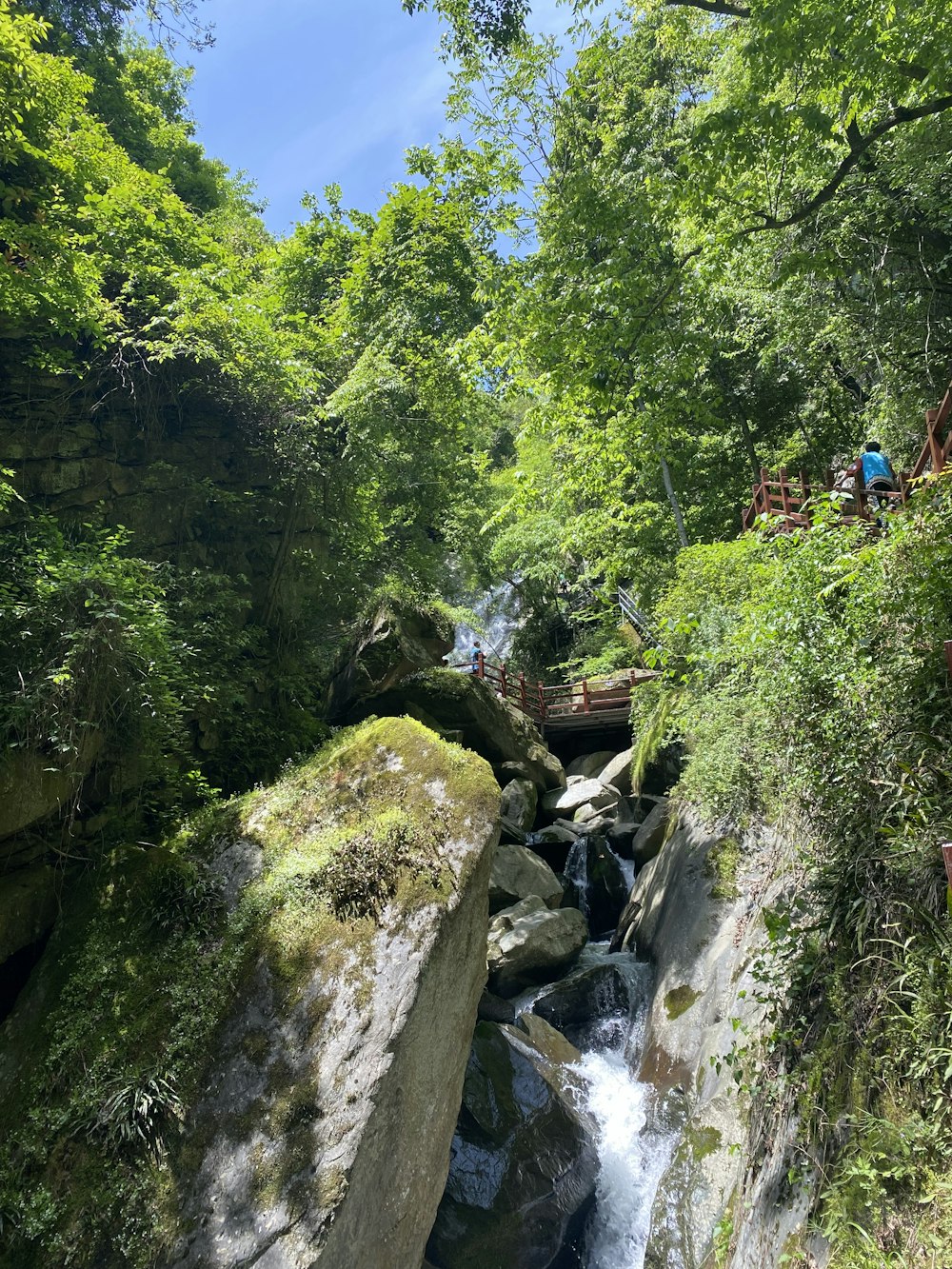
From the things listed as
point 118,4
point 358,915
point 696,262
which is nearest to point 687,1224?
point 358,915

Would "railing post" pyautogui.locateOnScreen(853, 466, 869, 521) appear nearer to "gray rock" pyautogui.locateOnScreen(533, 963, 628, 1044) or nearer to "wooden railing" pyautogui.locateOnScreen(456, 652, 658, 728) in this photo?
"gray rock" pyautogui.locateOnScreen(533, 963, 628, 1044)

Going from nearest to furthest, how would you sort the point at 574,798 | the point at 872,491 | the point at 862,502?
the point at 872,491 → the point at 862,502 → the point at 574,798

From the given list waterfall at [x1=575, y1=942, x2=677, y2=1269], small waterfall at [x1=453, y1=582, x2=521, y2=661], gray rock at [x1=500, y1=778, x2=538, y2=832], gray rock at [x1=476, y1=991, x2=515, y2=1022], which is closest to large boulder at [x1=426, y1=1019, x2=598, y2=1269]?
waterfall at [x1=575, y1=942, x2=677, y2=1269]

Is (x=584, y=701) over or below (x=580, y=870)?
over

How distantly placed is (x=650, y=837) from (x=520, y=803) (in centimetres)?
304

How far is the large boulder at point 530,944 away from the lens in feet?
30.0

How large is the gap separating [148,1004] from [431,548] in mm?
11026

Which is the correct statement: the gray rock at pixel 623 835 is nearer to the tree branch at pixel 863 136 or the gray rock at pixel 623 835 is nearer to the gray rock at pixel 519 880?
the gray rock at pixel 519 880

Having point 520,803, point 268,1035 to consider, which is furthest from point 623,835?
point 268,1035

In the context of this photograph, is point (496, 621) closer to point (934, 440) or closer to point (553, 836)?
point (553, 836)

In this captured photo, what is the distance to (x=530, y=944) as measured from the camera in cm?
930

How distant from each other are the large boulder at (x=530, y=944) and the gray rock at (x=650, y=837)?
5.30ft

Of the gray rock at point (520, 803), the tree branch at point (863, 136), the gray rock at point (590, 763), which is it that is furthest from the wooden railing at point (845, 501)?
the gray rock at point (590, 763)

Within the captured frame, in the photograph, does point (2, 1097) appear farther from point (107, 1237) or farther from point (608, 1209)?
point (608, 1209)
